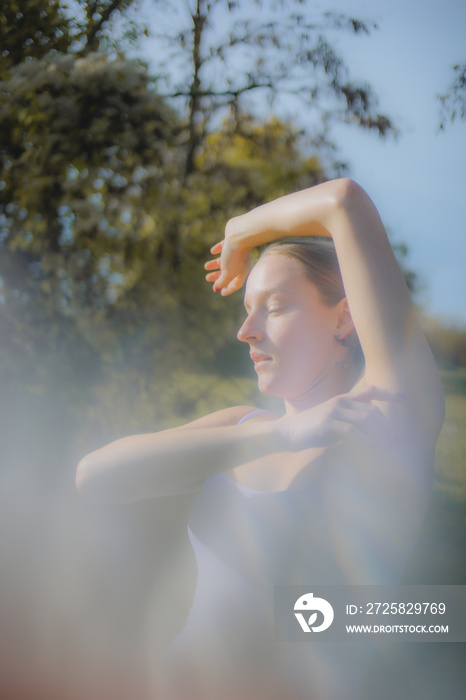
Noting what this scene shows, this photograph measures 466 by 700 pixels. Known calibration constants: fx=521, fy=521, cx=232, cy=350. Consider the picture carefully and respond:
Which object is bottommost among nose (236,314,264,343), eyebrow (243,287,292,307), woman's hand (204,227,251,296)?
nose (236,314,264,343)

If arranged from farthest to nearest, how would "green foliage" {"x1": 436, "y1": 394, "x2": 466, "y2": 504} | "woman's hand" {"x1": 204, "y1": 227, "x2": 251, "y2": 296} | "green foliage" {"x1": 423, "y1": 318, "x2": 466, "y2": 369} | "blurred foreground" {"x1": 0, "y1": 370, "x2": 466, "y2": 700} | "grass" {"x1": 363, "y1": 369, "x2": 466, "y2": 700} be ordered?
"green foliage" {"x1": 423, "y1": 318, "x2": 466, "y2": 369}
"green foliage" {"x1": 436, "y1": 394, "x2": 466, "y2": 504}
"grass" {"x1": 363, "y1": 369, "x2": 466, "y2": 700}
"blurred foreground" {"x1": 0, "y1": 370, "x2": 466, "y2": 700}
"woman's hand" {"x1": 204, "y1": 227, "x2": 251, "y2": 296}

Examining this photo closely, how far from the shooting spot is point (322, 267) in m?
1.34

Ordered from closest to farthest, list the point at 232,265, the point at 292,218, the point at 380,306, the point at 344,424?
the point at 344,424
the point at 380,306
the point at 292,218
the point at 232,265

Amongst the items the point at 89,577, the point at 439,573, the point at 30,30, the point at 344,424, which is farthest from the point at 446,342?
the point at 344,424

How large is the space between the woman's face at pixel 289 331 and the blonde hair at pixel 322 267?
2cm

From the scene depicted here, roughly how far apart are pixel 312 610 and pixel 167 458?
0.63 m

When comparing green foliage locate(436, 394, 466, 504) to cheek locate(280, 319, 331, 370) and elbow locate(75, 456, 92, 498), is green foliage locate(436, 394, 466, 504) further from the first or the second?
elbow locate(75, 456, 92, 498)

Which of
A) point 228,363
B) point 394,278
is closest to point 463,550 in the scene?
point 228,363

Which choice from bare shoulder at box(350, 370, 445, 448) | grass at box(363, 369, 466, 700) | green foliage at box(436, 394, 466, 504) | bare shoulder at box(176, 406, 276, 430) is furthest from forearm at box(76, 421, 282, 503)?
green foliage at box(436, 394, 466, 504)

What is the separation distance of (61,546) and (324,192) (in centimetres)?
341

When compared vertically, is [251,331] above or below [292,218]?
below

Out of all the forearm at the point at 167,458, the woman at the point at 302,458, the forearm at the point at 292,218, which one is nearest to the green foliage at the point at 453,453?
the woman at the point at 302,458

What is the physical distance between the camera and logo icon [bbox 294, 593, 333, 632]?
1324 millimetres

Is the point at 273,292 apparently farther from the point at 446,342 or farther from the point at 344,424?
the point at 446,342
